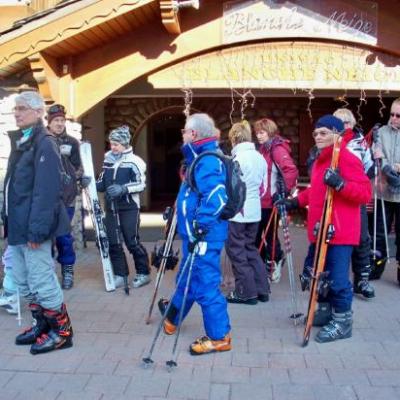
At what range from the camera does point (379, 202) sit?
6.33m

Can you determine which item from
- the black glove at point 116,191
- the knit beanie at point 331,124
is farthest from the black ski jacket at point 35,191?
the knit beanie at point 331,124

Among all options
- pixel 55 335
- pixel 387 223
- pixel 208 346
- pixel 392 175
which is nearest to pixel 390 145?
pixel 392 175

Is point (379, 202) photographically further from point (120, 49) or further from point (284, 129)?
point (284, 129)

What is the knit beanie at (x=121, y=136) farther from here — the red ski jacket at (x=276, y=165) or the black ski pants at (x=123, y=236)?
the red ski jacket at (x=276, y=165)

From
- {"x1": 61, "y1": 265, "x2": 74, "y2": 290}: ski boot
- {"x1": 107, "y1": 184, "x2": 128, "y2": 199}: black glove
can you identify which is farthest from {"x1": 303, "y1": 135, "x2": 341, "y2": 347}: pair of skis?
{"x1": 61, "y1": 265, "x2": 74, "y2": 290}: ski boot

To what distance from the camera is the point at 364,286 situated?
18.9 ft

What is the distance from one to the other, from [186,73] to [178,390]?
475 cm

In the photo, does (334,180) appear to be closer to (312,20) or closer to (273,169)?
(273,169)

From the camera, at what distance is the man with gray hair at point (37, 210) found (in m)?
4.14

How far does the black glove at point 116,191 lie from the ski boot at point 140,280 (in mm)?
960

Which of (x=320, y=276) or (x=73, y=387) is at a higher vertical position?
(x=320, y=276)

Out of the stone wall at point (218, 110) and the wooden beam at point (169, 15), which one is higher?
the wooden beam at point (169, 15)

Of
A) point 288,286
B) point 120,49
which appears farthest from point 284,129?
point 288,286

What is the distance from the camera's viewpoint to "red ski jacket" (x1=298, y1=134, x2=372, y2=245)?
4328 mm
